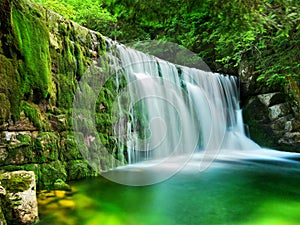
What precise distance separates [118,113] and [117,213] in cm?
369

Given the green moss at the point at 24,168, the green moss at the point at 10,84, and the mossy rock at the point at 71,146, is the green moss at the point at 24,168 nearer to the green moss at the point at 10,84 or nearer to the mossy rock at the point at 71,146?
the mossy rock at the point at 71,146

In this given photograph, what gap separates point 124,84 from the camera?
7.60m

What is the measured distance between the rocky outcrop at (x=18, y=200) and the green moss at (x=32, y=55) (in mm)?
1880

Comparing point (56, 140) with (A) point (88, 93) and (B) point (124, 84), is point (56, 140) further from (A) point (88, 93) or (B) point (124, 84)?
(B) point (124, 84)

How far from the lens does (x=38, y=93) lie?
483cm

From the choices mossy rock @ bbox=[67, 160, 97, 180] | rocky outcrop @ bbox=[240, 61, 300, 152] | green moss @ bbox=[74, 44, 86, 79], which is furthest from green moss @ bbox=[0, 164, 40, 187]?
rocky outcrop @ bbox=[240, 61, 300, 152]

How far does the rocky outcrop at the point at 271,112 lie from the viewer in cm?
1094

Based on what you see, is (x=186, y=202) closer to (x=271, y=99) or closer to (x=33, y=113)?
(x=33, y=113)

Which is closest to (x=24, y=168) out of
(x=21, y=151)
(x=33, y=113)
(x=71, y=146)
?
(x=21, y=151)

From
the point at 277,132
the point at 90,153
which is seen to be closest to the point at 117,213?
the point at 90,153

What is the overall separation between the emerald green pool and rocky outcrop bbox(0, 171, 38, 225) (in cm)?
26

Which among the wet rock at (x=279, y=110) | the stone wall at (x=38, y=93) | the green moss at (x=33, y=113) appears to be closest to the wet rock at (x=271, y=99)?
the wet rock at (x=279, y=110)

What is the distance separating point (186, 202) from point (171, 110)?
212 inches

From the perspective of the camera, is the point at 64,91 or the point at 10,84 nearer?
the point at 10,84
